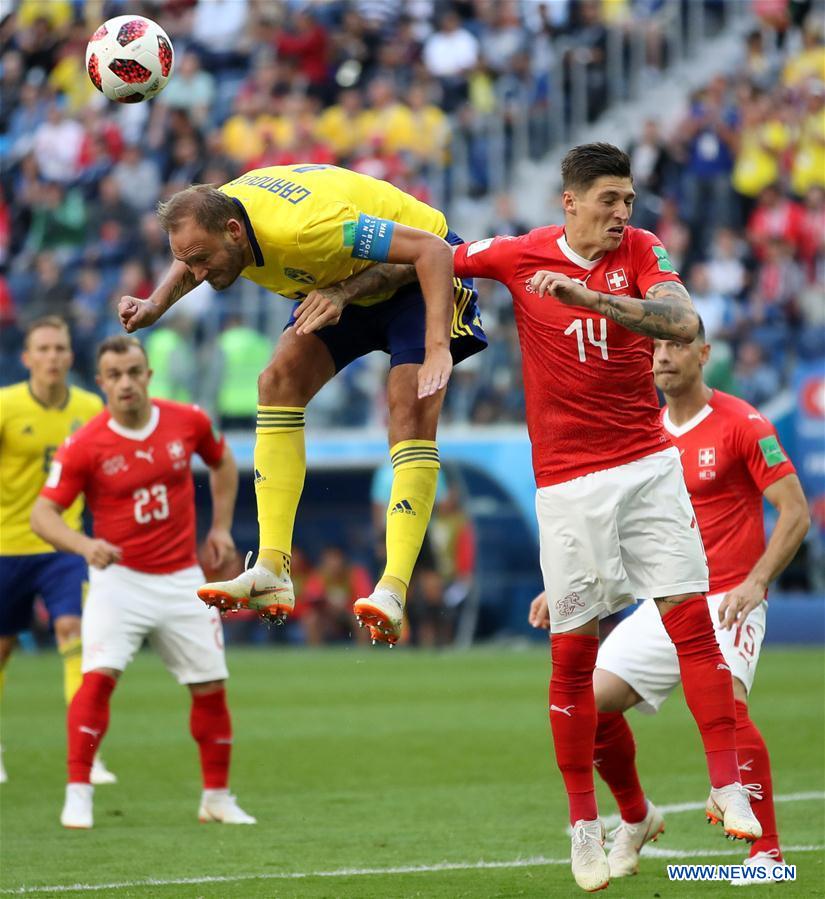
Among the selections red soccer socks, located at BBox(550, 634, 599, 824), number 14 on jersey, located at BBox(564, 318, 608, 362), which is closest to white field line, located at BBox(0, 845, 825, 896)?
red soccer socks, located at BBox(550, 634, 599, 824)

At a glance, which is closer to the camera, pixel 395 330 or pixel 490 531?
pixel 395 330

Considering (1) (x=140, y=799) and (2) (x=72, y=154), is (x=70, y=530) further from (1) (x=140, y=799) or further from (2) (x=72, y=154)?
(2) (x=72, y=154)

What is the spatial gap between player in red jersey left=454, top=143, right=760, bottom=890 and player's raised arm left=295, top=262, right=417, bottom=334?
0.36 metres

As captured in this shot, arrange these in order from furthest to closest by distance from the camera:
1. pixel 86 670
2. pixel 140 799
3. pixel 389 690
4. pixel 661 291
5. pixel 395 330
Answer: pixel 389 690 < pixel 140 799 < pixel 86 670 < pixel 395 330 < pixel 661 291

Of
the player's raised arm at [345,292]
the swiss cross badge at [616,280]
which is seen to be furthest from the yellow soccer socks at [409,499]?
the swiss cross badge at [616,280]

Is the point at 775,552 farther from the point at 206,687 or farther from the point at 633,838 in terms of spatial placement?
the point at 206,687

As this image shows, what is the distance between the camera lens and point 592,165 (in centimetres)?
631

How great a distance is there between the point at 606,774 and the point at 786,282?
13.5 m

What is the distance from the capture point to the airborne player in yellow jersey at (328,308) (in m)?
6.50

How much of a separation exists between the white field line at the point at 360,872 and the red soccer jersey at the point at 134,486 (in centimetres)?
254

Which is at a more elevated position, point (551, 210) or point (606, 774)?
point (551, 210)

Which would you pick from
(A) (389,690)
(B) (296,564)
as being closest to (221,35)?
(B) (296,564)

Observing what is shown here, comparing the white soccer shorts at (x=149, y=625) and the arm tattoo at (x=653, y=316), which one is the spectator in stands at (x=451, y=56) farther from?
the arm tattoo at (x=653, y=316)

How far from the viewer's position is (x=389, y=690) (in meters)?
16.2
